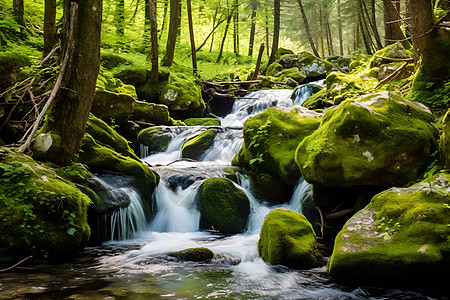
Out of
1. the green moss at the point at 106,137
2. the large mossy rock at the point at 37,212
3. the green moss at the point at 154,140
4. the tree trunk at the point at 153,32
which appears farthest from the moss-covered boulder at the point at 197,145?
the large mossy rock at the point at 37,212

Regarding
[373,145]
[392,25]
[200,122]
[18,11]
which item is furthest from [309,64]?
[373,145]

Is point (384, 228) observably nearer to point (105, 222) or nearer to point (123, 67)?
point (105, 222)

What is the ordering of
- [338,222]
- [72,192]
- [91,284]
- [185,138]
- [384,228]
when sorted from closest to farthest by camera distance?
1. [91,284]
2. [384,228]
3. [72,192]
4. [338,222]
5. [185,138]

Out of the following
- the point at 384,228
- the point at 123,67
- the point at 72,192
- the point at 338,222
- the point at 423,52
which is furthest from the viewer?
the point at 123,67

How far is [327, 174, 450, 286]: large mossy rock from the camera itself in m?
3.82

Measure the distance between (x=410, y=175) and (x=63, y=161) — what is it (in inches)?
219

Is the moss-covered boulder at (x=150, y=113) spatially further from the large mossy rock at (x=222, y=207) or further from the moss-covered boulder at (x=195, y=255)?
the moss-covered boulder at (x=195, y=255)

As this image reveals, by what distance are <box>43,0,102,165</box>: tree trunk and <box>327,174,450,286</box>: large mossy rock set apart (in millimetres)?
4453


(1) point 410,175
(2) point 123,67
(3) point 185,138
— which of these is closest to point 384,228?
(1) point 410,175

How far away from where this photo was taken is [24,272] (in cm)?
429

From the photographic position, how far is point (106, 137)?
8.20 metres

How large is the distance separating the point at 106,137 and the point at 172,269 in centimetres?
435

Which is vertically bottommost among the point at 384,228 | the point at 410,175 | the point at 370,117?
the point at 384,228

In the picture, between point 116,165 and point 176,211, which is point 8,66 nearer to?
point 116,165
